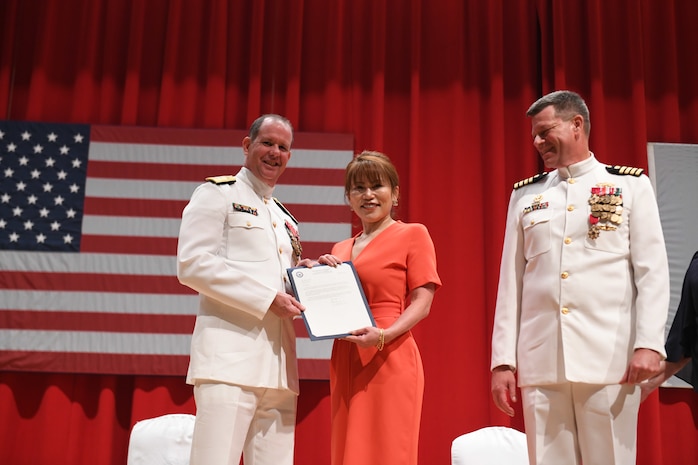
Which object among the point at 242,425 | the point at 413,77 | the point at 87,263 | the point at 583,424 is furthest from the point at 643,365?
the point at 87,263

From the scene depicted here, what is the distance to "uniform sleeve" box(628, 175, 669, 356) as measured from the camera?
2.14 meters

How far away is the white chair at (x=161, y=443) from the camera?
364 cm

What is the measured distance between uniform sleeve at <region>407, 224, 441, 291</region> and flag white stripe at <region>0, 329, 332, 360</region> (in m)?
1.82

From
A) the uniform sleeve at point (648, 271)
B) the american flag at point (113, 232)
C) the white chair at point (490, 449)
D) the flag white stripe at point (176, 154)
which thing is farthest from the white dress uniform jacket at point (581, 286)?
the flag white stripe at point (176, 154)

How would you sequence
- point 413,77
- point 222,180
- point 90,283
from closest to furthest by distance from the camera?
1. point 222,180
2. point 90,283
3. point 413,77

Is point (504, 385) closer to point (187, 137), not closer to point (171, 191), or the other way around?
point (171, 191)

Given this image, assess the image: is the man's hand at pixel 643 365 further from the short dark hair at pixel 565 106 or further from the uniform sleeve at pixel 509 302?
the short dark hair at pixel 565 106

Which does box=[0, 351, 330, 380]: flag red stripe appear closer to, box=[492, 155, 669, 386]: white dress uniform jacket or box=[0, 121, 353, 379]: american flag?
box=[0, 121, 353, 379]: american flag

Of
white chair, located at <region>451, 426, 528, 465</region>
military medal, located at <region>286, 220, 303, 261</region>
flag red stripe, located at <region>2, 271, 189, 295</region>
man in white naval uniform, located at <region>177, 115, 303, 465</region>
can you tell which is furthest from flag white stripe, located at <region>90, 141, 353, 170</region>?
white chair, located at <region>451, 426, 528, 465</region>

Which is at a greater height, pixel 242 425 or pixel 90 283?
pixel 90 283

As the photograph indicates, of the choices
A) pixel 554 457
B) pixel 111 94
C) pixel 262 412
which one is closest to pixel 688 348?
pixel 554 457

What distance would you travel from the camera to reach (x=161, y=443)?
3678mm

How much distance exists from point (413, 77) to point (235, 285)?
2.74 meters

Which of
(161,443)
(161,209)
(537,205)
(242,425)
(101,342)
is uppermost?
(161,209)
